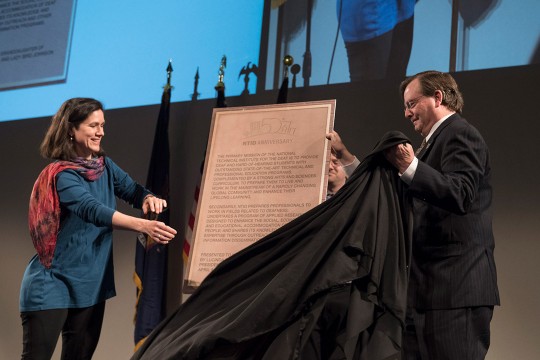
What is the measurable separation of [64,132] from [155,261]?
158 centimetres

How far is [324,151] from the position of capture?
2.71m

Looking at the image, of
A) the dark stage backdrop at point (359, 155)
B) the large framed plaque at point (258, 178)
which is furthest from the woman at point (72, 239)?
the dark stage backdrop at point (359, 155)

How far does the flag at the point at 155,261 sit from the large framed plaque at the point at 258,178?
1.36 metres

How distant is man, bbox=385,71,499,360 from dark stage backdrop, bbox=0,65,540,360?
1372 millimetres

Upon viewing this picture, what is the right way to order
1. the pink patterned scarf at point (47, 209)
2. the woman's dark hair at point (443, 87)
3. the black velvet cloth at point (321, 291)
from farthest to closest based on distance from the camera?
the pink patterned scarf at point (47, 209), the woman's dark hair at point (443, 87), the black velvet cloth at point (321, 291)

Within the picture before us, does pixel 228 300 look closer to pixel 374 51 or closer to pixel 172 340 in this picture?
pixel 172 340

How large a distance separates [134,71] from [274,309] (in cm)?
309

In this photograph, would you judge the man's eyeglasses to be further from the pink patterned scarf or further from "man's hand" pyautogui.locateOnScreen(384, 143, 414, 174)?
the pink patterned scarf

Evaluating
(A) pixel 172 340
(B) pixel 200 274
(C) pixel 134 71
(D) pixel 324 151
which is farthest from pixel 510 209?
(C) pixel 134 71

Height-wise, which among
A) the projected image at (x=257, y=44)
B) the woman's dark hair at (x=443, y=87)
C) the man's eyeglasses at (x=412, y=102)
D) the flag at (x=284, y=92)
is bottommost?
the man's eyeglasses at (x=412, y=102)

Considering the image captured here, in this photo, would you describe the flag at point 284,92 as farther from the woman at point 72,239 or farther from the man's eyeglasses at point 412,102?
the man's eyeglasses at point 412,102

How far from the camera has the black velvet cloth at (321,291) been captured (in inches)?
81.9

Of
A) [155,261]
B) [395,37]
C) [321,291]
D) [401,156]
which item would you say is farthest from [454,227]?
[155,261]

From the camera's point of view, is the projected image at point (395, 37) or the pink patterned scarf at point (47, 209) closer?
the pink patterned scarf at point (47, 209)
